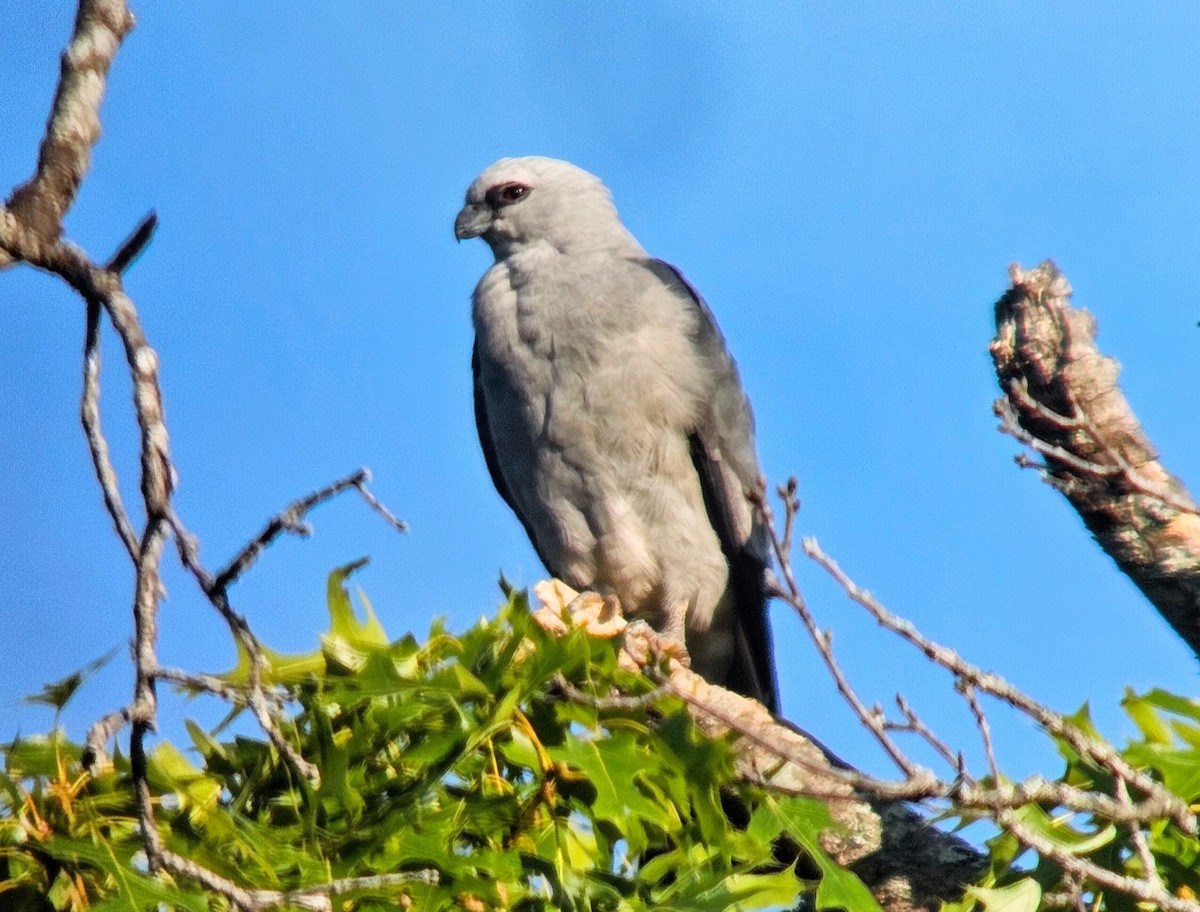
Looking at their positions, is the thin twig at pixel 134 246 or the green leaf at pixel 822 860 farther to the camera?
the green leaf at pixel 822 860

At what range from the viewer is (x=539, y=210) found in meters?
6.21

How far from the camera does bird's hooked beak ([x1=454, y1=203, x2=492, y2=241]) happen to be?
6.32 m

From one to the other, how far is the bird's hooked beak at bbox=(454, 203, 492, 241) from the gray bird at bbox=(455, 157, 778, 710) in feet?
1.74

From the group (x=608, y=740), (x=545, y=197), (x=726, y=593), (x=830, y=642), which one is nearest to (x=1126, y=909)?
(x=830, y=642)

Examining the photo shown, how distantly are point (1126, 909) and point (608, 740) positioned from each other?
111cm

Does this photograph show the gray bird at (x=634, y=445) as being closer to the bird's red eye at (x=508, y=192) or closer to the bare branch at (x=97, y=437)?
the bird's red eye at (x=508, y=192)

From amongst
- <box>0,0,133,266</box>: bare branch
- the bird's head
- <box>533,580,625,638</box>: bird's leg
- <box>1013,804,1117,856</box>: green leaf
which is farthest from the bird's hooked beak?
<box>1013,804,1117,856</box>: green leaf

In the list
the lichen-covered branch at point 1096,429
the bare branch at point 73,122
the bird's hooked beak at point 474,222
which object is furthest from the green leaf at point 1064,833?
the bird's hooked beak at point 474,222

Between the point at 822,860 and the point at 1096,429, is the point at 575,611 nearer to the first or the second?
the point at 822,860

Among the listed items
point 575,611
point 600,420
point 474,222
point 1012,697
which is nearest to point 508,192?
point 474,222

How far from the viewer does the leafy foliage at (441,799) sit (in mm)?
2406

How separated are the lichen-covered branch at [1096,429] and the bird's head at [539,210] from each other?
207 cm

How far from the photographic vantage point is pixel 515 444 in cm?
555

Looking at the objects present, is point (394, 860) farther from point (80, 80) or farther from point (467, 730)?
point (80, 80)
